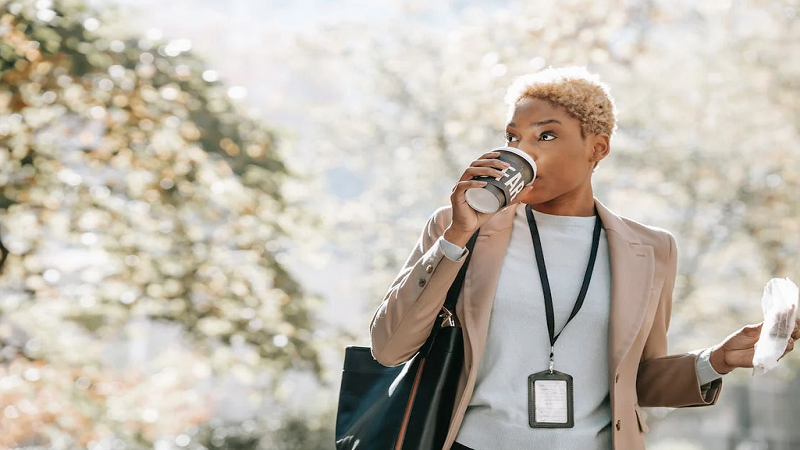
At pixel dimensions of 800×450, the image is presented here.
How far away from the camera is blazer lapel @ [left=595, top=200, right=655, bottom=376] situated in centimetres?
202

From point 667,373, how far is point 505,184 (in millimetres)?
666

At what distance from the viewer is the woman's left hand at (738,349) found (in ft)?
6.36

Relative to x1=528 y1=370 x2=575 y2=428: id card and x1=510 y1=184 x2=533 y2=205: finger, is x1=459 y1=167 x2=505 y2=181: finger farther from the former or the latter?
x1=528 y1=370 x2=575 y2=428: id card

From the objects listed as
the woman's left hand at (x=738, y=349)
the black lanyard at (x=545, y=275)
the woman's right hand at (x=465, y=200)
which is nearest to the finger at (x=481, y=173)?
the woman's right hand at (x=465, y=200)

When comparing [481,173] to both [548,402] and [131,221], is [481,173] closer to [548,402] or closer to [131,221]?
[548,402]

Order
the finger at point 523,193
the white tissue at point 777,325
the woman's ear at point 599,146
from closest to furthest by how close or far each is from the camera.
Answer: the white tissue at point 777,325, the finger at point 523,193, the woman's ear at point 599,146

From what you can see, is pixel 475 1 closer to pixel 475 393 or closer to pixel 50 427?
pixel 50 427

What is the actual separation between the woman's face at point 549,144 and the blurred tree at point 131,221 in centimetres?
431

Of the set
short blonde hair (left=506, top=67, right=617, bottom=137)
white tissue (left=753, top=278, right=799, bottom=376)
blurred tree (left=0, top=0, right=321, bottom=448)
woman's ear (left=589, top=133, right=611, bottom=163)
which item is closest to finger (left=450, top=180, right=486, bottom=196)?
short blonde hair (left=506, top=67, right=617, bottom=137)

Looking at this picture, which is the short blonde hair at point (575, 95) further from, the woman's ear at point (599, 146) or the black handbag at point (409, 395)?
the black handbag at point (409, 395)

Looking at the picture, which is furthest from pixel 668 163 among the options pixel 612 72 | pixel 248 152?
pixel 248 152

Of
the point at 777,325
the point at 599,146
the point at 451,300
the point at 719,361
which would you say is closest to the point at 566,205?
the point at 599,146

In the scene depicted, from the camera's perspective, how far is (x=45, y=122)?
245 inches

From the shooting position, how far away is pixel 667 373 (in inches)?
85.1
